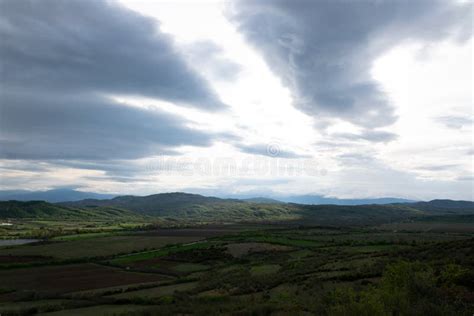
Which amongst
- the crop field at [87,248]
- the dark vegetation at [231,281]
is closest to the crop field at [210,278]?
the dark vegetation at [231,281]

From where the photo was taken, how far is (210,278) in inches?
1781

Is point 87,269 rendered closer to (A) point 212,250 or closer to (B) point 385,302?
(A) point 212,250

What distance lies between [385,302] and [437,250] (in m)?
34.6

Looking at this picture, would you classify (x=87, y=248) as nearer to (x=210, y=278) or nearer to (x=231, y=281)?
(x=210, y=278)

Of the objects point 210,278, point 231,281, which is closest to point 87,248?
point 210,278

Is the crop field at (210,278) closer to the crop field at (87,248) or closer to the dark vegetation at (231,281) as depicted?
the dark vegetation at (231,281)

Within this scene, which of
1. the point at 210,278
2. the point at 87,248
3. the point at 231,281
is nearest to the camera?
the point at 231,281

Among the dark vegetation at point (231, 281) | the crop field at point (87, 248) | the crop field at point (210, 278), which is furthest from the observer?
the crop field at point (87, 248)

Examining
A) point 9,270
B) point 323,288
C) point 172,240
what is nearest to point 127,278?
point 9,270

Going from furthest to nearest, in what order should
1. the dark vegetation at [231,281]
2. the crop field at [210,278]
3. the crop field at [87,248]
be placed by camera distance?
1. the crop field at [87,248]
2. the crop field at [210,278]
3. the dark vegetation at [231,281]

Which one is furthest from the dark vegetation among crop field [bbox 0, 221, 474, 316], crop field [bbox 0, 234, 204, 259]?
crop field [bbox 0, 234, 204, 259]

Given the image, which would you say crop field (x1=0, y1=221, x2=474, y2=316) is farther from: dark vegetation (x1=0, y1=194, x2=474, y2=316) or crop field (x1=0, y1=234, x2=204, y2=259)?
crop field (x1=0, y1=234, x2=204, y2=259)

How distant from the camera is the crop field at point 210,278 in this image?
2175cm

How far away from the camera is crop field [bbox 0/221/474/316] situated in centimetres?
2175
